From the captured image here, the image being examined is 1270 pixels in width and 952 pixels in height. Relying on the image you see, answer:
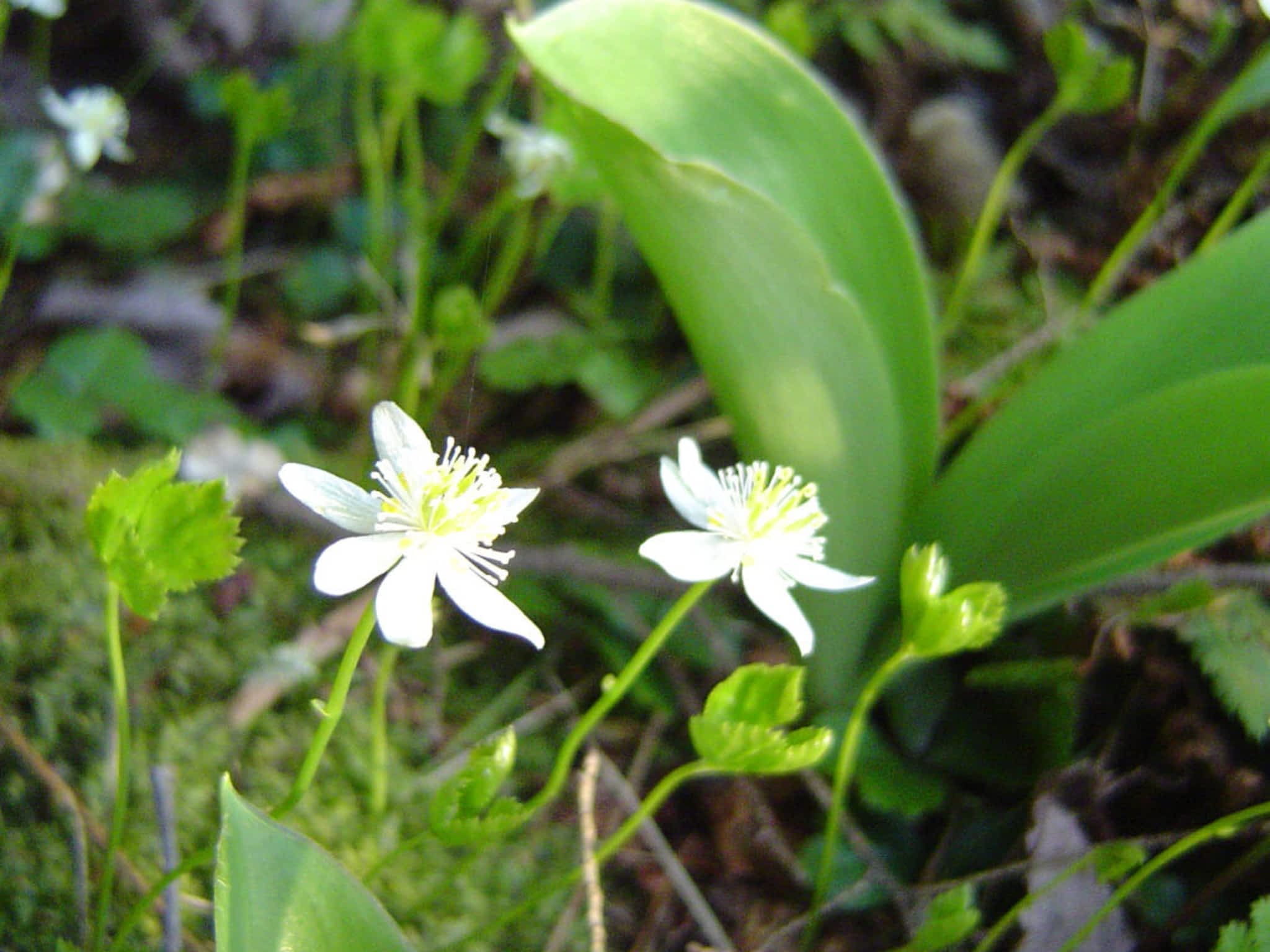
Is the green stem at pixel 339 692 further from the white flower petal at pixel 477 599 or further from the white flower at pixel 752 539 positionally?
the white flower at pixel 752 539

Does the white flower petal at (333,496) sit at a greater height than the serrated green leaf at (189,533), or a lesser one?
greater

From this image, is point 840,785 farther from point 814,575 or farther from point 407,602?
point 407,602

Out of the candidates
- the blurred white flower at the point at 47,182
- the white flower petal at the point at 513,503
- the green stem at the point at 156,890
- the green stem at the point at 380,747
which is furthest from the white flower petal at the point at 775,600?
the blurred white flower at the point at 47,182

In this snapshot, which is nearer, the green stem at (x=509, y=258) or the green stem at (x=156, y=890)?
the green stem at (x=156, y=890)

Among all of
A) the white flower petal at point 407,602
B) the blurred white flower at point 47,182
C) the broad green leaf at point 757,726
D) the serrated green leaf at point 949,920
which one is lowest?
the serrated green leaf at point 949,920

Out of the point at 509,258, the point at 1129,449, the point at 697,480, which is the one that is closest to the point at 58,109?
the point at 509,258

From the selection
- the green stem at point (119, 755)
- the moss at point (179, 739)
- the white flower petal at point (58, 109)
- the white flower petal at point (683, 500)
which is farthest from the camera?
the white flower petal at point (58, 109)

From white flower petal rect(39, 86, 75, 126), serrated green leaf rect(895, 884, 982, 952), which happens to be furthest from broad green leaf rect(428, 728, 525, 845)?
white flower petal rect(39, 86, 75, 126)
